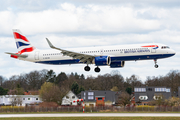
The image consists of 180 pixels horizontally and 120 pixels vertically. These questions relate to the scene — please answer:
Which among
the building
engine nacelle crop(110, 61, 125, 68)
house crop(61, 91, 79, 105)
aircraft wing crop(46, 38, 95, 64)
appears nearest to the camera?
aircraft wing crop(46, 38, 95, 64)

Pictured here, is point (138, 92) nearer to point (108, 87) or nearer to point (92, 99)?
point (92, 99)

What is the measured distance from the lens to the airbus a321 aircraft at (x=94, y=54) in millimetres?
54594

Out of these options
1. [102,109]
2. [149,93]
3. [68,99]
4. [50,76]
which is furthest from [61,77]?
[102,109]

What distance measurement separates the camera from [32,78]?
17888 cm

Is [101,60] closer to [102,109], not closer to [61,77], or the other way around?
[102,109]

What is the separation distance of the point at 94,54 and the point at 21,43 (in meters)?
19.8

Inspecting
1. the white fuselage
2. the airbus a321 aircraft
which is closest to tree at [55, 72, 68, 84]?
the airbus a321 aircraft

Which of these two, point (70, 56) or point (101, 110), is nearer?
point (70, 56)

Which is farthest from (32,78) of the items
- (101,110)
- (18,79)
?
(101,110)

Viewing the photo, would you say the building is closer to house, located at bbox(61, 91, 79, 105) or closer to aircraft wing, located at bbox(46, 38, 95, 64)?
house, located at bbox(61, 91, 79, 105)

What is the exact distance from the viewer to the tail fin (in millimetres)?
67688

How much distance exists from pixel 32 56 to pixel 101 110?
2181 cm

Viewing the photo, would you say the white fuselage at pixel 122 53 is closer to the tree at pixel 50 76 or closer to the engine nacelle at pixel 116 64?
the engine nacelle at pixel 116 64

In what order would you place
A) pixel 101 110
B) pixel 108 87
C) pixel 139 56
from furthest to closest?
pixel 108 87
pixel 101 110
pixel 139 56
